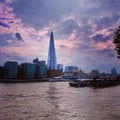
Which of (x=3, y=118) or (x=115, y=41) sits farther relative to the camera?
(x=115, y=41)

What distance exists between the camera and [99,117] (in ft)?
95.0

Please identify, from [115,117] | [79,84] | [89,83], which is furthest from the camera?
[89,83]

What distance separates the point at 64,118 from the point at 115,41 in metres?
16.8

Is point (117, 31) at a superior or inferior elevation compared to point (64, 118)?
superior

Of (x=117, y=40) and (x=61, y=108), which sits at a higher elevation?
(x=117, y=40)

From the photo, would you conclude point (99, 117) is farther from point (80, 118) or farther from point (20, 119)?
point (20, 119)

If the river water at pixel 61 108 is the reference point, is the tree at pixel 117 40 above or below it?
above

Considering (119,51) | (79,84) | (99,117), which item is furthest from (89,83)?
(99,117)

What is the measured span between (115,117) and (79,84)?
115 meters

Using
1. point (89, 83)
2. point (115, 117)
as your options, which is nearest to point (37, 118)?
point (115, 117)

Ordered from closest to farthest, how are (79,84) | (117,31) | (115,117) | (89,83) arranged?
(115,117) < (117,31) < (79,84) < (89,83)

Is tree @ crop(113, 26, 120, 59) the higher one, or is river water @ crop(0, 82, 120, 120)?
tree @ crop(113, 26, 120, 59)

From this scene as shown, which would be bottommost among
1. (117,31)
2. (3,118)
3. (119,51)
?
(3,118)

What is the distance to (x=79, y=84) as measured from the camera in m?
143
